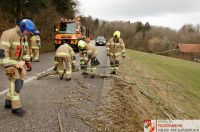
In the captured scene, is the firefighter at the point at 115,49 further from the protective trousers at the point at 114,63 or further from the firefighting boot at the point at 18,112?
the firefighting boot at the point at 18,112

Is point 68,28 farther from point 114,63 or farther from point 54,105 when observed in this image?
point 54,105

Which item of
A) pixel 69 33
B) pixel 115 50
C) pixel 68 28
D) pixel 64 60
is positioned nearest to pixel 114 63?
pixel 115 50

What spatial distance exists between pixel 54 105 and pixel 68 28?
17594 mm

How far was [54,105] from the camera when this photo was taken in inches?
299

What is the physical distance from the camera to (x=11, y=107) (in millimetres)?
7141

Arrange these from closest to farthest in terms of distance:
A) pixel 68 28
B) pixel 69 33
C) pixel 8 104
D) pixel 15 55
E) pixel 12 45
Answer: pixel 12 45, pixel 15 55, pixel 8 104, pixel 69 33, pixel 68 28

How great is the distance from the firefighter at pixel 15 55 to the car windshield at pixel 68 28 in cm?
1778

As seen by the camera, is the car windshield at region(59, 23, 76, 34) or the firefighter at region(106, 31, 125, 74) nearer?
the firefighter at region(106, 31, 125, 74)

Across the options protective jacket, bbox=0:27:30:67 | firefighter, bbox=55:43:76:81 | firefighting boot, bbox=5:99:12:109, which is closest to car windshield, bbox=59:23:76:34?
firefighter, bbox=55:43:76:81

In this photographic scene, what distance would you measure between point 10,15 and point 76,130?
2259 cm

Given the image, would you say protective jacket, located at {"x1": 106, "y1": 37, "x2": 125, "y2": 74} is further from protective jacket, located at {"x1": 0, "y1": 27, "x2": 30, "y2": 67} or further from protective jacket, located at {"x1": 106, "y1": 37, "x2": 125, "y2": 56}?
protective jacket, located at {"x1": 0, "y1": 27, "x2": 30, "y2": 67}

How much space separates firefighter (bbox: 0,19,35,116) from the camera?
6355 millimetres

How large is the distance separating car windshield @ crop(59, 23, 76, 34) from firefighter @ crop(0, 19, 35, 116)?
700 inches

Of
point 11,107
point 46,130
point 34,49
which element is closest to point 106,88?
point 11,107
